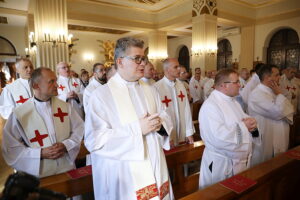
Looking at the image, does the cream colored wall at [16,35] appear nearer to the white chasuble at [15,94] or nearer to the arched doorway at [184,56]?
the arched doorway at [184,56]

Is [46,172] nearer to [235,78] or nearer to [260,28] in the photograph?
[235,78]

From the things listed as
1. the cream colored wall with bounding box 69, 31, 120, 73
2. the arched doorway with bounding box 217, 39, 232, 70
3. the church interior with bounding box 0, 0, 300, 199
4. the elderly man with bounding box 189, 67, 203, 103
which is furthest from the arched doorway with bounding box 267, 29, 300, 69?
the cream colored wall with bounding box 69, 31, 120, 73

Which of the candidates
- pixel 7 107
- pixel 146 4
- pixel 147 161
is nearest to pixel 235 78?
pixel 147 161

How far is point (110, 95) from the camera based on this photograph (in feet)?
6.34

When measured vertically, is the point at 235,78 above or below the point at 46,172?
above

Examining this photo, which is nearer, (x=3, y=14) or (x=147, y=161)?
(x=147, y=161)

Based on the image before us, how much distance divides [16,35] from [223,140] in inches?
605

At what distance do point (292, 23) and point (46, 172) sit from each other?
1294 centimetres

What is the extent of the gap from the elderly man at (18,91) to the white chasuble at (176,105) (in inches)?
83.2

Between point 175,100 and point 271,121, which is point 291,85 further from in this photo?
point 175,100

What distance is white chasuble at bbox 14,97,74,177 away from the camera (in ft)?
7.22

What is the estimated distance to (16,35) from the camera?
45.7 ft

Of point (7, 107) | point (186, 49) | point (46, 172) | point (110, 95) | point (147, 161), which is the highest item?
point (186, 49)

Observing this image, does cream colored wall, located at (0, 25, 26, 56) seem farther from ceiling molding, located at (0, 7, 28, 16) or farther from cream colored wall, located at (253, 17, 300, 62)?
cream colored wall, located at (253, 17, 300, 62)
